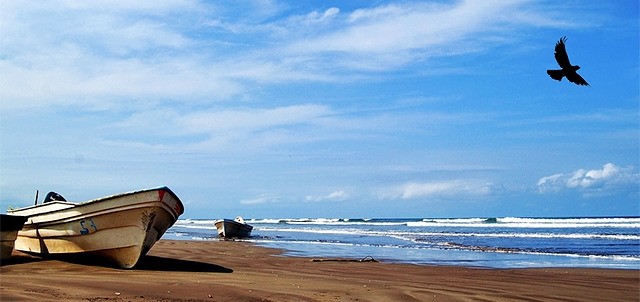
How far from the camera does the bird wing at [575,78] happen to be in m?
7.83

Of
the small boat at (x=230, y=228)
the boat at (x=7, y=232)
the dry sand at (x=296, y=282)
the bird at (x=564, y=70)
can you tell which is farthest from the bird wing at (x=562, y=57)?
the small boat at (x=230, y=228)

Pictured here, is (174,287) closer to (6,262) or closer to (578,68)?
(6,262)

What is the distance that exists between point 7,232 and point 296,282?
555cm

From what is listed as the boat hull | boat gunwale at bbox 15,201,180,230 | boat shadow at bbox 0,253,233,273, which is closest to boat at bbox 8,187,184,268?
boat gunwale at bbox 15,201,180,230

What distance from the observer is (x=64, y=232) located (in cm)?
1171

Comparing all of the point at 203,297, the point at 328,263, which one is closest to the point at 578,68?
the point at 203,297

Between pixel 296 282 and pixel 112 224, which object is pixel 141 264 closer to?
pixel 112 224

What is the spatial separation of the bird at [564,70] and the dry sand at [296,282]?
303 cm

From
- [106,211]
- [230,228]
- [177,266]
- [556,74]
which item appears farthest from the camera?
[230,228]

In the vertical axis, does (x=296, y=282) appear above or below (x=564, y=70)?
below

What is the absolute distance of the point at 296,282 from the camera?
945cm

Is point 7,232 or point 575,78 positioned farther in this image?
point 7,232

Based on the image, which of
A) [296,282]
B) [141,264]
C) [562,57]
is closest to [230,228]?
[141,264]

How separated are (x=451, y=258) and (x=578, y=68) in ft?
34.0
